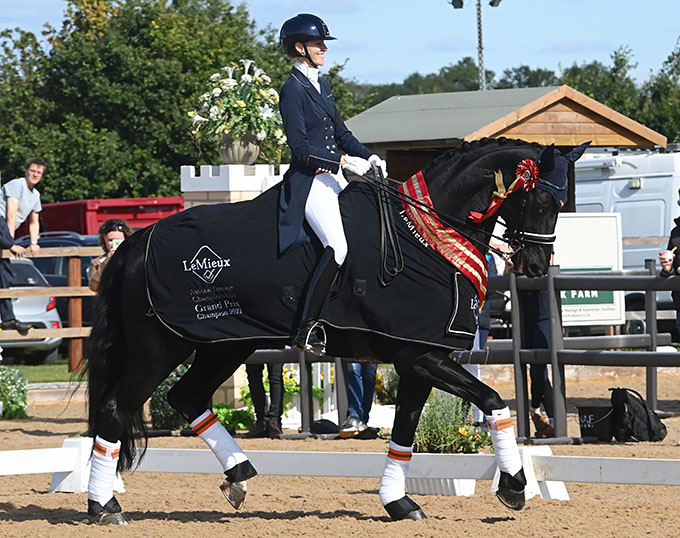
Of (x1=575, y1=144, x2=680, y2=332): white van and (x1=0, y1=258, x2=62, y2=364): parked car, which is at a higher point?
(x1=575, y1=144, x2=680, y2=332): white van

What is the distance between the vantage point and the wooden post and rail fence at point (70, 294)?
41.9ft

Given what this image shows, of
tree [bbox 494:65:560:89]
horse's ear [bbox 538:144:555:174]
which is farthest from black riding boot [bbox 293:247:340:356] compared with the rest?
tree [bbox 494:65:560:89]

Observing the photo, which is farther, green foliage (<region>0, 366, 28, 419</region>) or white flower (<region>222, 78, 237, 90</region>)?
green foliage (<region>0, 366, 28, 419</region>)

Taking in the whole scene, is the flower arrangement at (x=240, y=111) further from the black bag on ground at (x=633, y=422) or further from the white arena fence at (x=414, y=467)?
the white arena fence at (x=414, y=467)

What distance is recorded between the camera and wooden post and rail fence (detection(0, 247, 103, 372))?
12.8 metres

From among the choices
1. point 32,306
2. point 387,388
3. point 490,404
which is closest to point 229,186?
point 387,388

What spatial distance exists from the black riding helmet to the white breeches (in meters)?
0.73

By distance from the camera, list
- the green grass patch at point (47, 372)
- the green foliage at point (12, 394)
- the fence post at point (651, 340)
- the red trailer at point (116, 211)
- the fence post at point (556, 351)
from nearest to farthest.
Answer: the fence post at point (556, 351) → the fence post at point (651, 340) → the green foliage at point (12, 394) → the green grass patch at point (47, 372) → the red trailer at point (116, 211)

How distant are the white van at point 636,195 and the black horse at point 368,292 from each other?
11576 mm

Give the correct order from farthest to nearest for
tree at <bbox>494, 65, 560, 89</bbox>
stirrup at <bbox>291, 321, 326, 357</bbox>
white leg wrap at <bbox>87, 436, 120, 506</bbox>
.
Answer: tree at <bbox>494, 65, 560, 89</bbox> < white leg wrap at <bbox>87, 436, 120, 506</bbox> < stirrup at <bbox>291, 321, 326, 357</bbox>

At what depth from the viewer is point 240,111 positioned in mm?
11695

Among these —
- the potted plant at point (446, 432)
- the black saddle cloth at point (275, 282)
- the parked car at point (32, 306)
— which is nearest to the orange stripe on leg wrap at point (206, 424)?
the black saddle cloth at point (275, 282)

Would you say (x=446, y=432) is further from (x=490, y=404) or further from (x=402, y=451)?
(x=490, y=404)

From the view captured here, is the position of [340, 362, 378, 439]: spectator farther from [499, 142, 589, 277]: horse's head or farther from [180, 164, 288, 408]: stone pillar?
[499, 142, 589, 277]: horse's head
